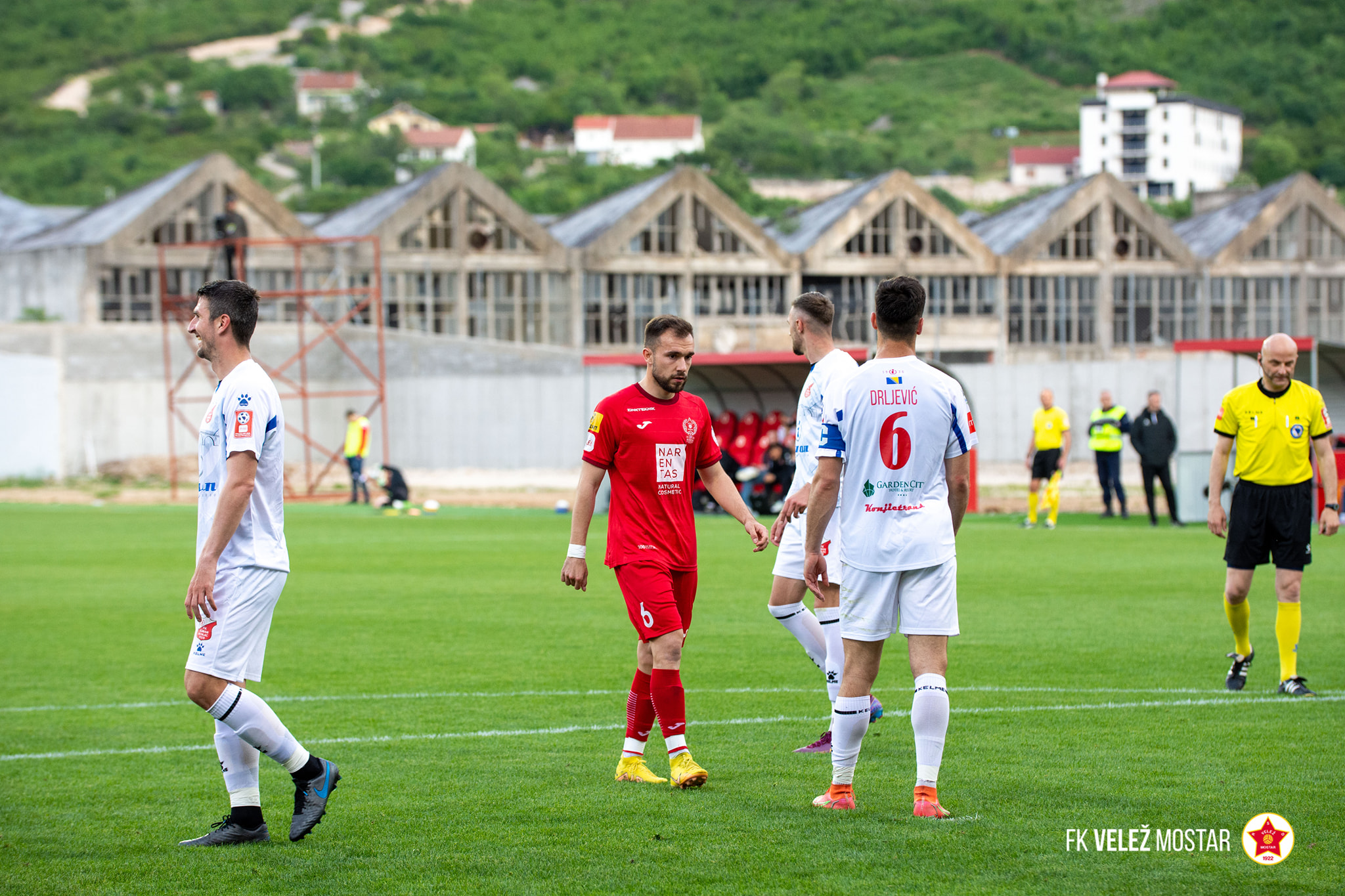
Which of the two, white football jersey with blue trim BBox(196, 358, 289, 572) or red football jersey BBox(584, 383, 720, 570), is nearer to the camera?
white football jersey with blue trim BBox(196, 358, 289, 572)

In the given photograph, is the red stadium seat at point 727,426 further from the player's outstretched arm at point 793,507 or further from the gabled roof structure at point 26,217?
the gabled roof structure at point 26,217

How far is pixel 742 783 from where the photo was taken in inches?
269

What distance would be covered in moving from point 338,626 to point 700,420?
687 cm

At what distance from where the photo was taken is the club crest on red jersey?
707 centimetres

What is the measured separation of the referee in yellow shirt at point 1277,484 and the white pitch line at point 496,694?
533 millimetres

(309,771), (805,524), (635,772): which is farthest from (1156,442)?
(309,771)

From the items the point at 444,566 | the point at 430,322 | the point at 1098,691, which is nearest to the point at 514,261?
the point at 430,322

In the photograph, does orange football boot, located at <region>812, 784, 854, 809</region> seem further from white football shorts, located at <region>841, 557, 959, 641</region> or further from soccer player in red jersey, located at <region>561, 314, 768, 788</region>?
soccer player in red jersey, located at <region>561, 314, 768, 788</region>

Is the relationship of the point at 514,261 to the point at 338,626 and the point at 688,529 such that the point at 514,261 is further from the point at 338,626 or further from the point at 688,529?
the point at 688,529

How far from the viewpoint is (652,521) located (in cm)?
696

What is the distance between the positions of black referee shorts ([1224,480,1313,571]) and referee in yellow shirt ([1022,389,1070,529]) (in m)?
14.1

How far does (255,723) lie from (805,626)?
3.31m

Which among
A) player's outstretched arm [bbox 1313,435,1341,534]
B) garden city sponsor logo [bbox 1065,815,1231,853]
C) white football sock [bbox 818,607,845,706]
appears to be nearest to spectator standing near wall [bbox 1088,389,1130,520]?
player's outstretched arm [bbox 1313,435,1341,534]

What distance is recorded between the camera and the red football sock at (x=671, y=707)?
6.79 m
